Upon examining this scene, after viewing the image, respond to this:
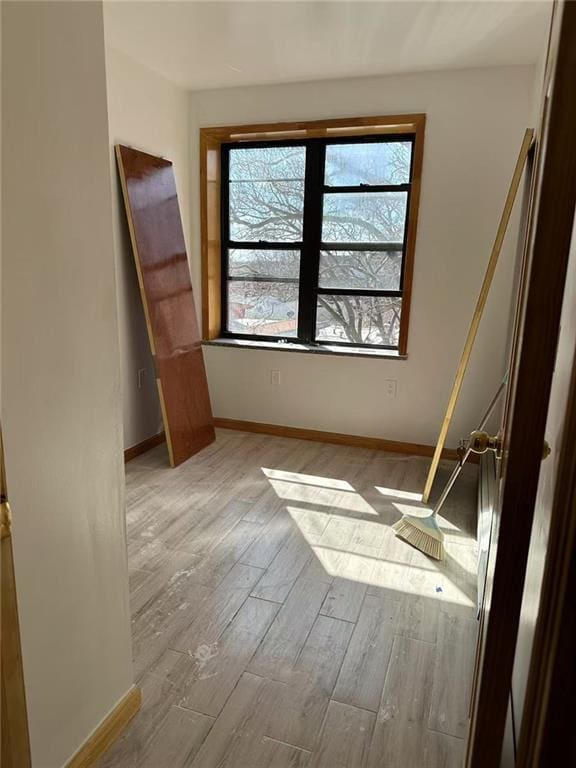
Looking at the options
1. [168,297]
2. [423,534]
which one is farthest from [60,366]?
[168,297]

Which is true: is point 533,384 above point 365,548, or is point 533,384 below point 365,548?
above

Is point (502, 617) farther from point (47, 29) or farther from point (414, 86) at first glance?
point (414, 86)

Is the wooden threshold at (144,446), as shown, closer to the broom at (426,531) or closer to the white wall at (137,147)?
the white wall at (137,147)

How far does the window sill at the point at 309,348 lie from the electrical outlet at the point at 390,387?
6.5 inches

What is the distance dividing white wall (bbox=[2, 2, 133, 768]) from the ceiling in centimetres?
161

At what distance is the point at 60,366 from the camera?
1198 mm

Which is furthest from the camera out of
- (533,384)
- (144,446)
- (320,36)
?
(144,446)

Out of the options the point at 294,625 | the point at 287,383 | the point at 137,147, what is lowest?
the point at 294,625

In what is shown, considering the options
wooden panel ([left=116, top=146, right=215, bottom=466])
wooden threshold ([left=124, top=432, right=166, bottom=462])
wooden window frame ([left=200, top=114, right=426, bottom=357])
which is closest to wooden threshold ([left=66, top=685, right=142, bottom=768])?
wooden panel ([left=116, top=146, right=215, bottom=466])

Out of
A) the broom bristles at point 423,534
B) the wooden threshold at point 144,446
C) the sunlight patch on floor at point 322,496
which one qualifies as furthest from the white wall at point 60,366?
the wooden threshold at point 144,446

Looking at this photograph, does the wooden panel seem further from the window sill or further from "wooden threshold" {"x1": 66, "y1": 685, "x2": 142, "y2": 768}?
"wooden threshold" {"x1": 66, "y1": 685, "x2": 142, "y2": 768}

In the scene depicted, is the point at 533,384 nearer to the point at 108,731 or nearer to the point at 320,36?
the point at 108,731

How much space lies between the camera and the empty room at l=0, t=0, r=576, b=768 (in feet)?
3.04

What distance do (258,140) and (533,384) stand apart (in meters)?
3.59
